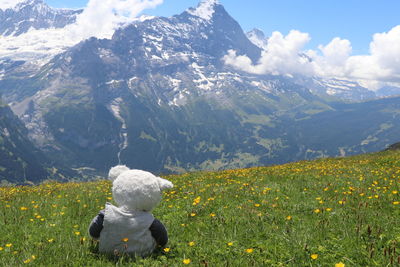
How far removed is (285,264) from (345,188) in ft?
20.0

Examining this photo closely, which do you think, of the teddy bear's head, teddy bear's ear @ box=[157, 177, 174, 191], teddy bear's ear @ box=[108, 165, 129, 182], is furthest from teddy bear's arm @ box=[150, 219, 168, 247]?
teddy bear's ear @ box=[108, 165, 129, 182]

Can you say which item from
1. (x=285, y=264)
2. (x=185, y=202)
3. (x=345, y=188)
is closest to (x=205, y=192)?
(x=185, y=202)

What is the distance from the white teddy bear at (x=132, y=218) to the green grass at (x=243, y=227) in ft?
0.95

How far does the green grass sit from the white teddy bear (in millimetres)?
291

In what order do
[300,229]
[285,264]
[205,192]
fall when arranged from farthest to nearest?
[205,192]
[300,229]
[285,264]

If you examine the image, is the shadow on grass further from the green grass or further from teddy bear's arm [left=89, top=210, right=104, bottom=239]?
teddy bear's arm [left=89, top=210, right=104, bottom=239]

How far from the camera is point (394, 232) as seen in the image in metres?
5.92

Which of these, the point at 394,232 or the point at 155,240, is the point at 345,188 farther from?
the point at 155,240

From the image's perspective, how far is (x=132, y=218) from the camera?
581 cm

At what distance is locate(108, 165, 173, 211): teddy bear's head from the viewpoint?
5.70 metres

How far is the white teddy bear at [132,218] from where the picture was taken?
5.72 m

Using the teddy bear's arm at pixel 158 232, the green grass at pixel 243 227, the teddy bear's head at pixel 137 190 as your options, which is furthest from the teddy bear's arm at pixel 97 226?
the teddy bear's arm at pixel 158 232

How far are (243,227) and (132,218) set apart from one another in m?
2.45

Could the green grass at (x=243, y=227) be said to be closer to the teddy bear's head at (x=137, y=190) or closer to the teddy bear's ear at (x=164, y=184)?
the teddy bear's head at (x=137, y=190)
